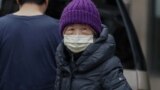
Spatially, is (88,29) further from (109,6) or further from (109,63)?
(109,6)

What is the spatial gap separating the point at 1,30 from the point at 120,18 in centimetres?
141

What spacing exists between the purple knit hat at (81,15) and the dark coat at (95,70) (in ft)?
0.31

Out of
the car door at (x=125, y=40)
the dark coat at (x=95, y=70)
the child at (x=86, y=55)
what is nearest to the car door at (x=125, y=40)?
the car door at (x=125, y=40)

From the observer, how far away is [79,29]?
3312 mm

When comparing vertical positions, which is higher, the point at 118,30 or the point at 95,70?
the point at 95,70

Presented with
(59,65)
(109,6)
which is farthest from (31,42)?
(109,6)

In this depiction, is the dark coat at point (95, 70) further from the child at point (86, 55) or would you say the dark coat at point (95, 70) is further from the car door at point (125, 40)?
the car door at point (125, 40)

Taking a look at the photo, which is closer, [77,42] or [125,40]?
[77,42]

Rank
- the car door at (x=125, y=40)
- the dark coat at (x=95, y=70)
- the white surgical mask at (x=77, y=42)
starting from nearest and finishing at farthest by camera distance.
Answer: the dark coat at (x=95, y=70), the white surgical mask at (x=77, y=42), the car door at (x=125, y=40)

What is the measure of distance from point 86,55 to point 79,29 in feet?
0.57

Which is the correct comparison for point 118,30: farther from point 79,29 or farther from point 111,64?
point 111,64

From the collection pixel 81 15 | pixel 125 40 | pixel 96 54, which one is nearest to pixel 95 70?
pixel 96 54

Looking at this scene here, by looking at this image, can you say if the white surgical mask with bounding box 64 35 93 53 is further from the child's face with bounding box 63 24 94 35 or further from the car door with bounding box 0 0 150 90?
the car door with bounding box 0 0 150 90

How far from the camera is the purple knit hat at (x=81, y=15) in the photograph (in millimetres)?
3316
